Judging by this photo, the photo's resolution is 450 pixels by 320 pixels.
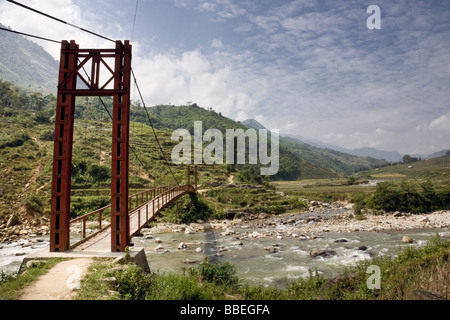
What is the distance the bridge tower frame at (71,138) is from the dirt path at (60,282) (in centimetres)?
110

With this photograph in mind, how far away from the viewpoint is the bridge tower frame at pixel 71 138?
704 cm

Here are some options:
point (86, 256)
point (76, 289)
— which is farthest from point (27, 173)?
point (76, 289)

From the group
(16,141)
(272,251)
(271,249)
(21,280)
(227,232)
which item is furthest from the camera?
(16,141)

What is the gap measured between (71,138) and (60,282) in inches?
146

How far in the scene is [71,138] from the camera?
7.15 m

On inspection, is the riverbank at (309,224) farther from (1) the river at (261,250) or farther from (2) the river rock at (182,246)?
(2) the river rock at (182,246)

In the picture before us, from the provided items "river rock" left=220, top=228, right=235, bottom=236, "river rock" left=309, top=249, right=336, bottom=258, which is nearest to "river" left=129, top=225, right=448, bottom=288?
"river rock" left=309, top=249, right=336, bottom=258

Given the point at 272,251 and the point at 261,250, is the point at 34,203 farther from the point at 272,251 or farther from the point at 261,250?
the point at 272,251

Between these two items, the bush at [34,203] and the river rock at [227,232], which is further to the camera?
the bush at [34,203]

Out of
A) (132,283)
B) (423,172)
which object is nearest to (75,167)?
(132,283)

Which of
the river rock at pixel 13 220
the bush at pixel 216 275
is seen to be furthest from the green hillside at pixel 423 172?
the river rock at pixel 13 220

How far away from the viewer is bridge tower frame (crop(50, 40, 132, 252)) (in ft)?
23.1

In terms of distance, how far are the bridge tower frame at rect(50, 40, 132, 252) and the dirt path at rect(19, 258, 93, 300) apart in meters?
1.10
